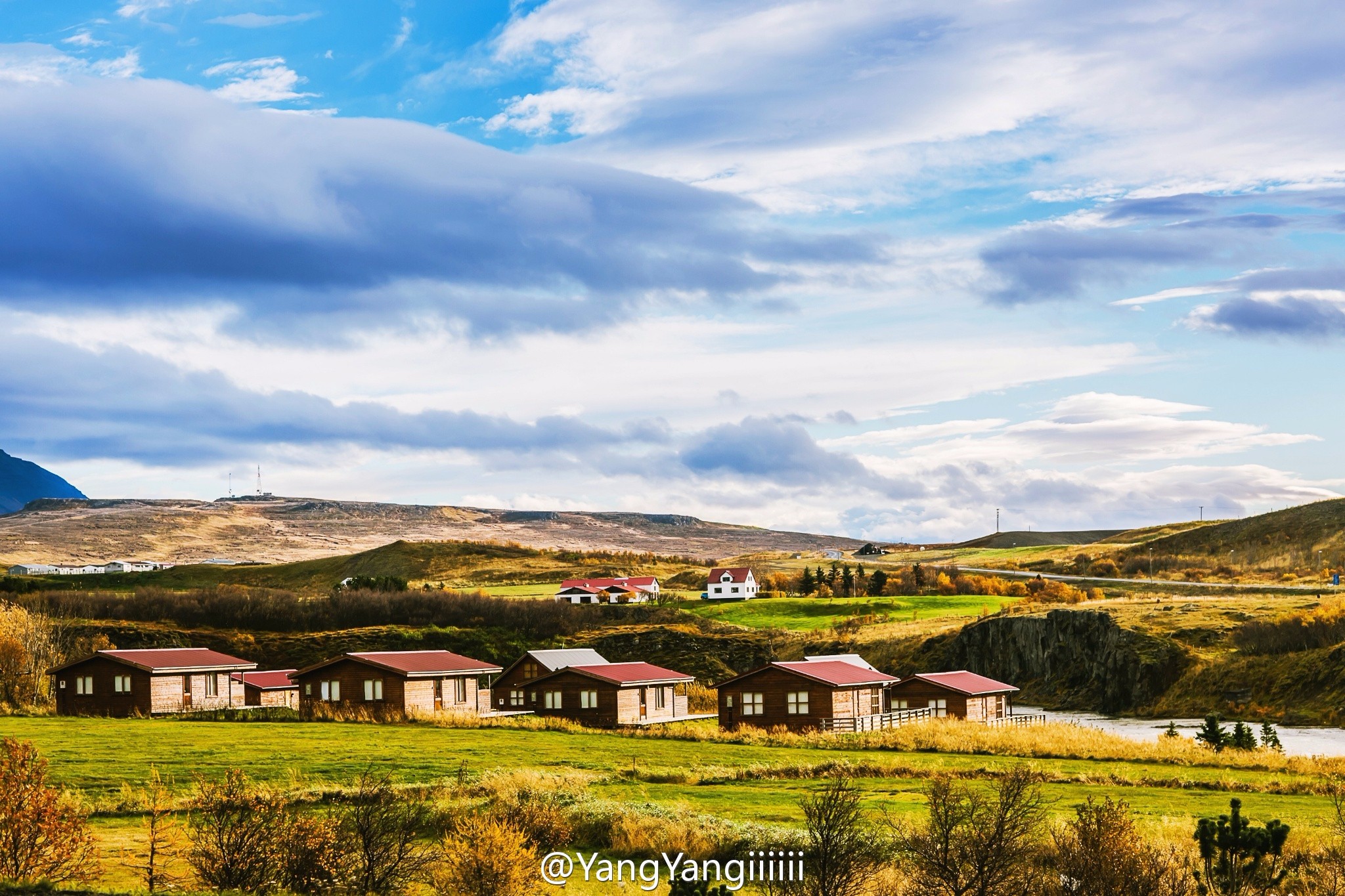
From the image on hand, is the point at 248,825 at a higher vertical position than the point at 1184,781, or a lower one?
higher

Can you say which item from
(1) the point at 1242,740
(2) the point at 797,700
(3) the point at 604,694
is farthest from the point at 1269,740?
(3) the point at 604,694

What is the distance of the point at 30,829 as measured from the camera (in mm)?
18844

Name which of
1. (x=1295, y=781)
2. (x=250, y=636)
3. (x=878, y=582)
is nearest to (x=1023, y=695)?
(x=878, y=582)

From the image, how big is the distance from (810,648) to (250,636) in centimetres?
4069

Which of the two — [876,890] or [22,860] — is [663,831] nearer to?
[876,890]

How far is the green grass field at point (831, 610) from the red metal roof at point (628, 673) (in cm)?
3782

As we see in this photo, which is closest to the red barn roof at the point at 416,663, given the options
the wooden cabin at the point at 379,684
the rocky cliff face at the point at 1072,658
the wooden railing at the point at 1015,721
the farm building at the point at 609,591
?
the wooden cabin at the point at 379,684

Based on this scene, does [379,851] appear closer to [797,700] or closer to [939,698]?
[797,700]

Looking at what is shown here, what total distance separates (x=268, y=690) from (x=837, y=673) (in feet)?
105

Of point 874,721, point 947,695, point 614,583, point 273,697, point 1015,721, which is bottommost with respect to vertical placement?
point 1015,721

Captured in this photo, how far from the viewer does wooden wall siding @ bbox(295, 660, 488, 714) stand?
207 feet

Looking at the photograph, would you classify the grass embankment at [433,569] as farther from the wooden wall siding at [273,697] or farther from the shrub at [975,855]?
the shrub at [975,855]

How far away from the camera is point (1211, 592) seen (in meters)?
107

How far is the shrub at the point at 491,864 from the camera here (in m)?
17.8
